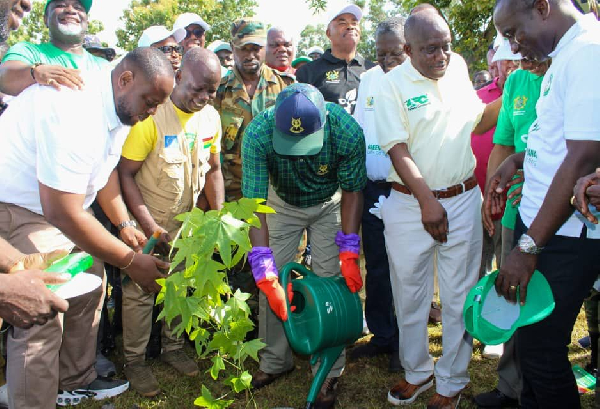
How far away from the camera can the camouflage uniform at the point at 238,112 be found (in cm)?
420

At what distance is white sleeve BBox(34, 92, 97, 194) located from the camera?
2350 millimetres

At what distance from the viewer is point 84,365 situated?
331 cm

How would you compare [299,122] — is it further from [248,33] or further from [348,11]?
[348,11]

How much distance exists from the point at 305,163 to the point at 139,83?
3.53ft

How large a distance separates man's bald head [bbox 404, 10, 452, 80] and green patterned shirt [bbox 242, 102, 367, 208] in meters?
0.55

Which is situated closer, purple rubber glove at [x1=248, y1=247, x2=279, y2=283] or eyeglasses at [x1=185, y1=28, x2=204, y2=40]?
purple rubber glove at [x1=248, y1=247, x2=279, y2=283]

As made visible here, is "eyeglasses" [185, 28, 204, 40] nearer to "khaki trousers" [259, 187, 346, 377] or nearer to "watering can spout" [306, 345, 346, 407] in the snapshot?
"khaki trousers" [259, 187, 346, 377]

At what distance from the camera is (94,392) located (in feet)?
11.0

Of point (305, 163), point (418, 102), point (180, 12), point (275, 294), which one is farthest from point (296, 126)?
point (180, 12)

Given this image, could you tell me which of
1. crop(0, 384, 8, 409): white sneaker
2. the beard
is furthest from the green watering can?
the beard

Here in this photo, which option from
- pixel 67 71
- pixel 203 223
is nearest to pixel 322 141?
pixel 203 223

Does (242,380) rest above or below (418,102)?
below

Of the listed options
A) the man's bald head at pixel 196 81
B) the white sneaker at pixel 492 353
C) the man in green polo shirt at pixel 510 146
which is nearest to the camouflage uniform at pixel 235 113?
the man's bald head at pixel 196 81

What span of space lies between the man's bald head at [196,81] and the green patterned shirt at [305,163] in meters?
0.51
